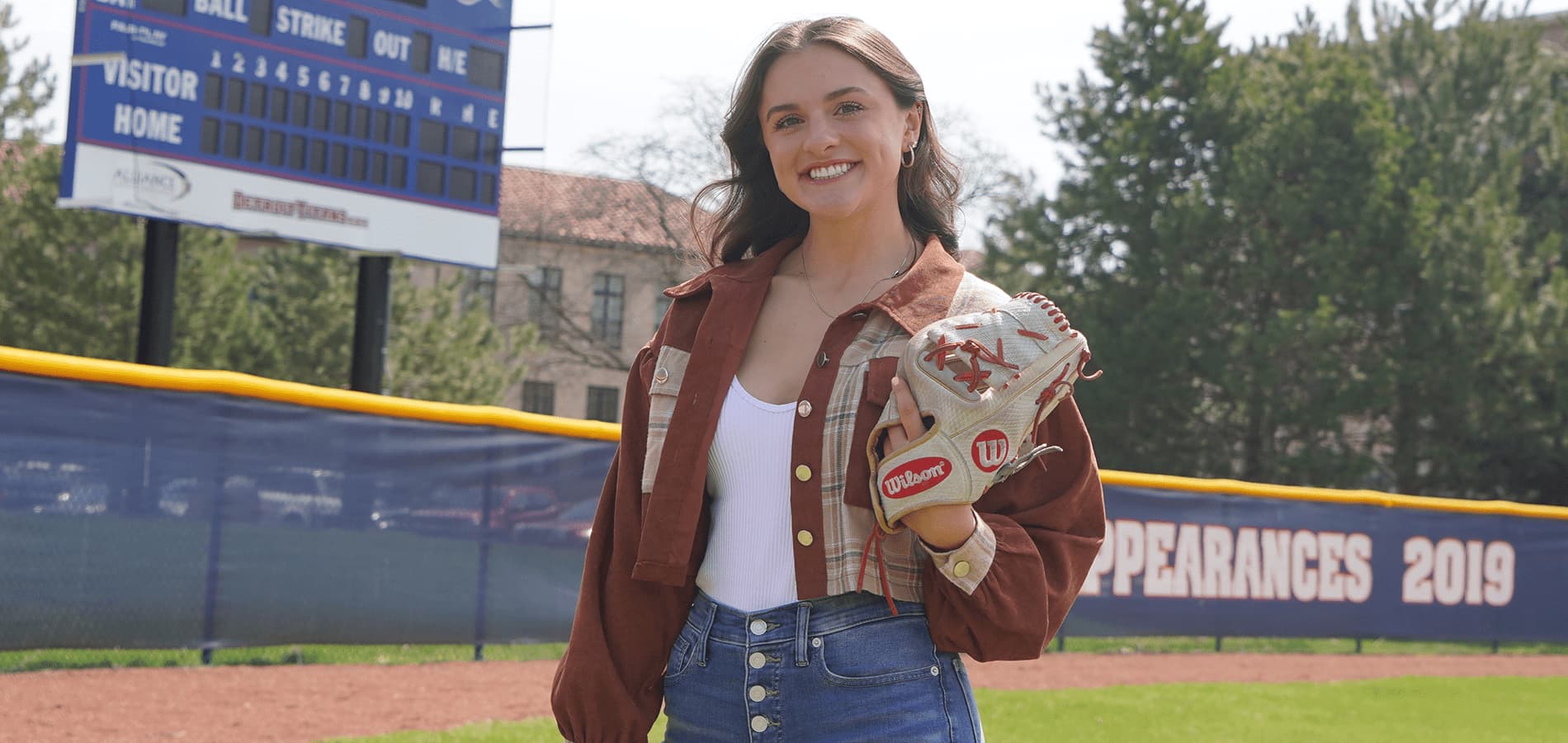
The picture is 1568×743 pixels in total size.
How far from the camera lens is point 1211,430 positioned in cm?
2930

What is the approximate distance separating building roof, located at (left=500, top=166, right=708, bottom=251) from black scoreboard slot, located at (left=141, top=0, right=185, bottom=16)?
72.8 ft

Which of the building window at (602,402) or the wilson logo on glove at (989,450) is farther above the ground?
the wilson logo on glove at (989,450)

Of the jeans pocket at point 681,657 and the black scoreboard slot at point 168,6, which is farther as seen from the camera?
the black scoreboard slot at point 168,6

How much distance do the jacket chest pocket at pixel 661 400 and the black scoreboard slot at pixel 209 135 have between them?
10.6 m

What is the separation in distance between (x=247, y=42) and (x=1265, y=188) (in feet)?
71.7

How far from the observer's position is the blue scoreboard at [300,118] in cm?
1113

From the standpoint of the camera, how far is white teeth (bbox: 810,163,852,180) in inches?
82.5

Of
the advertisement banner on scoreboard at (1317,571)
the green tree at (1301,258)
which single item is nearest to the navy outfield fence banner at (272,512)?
the advertisement banner on scoreboard at (1317,571)

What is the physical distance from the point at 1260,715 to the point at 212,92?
8.93m

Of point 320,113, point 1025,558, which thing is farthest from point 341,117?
point 1025,558

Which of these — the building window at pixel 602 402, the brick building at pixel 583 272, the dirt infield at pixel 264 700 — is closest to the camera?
the dirt infield at pixel 264 700

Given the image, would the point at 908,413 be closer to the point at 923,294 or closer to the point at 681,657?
the point at 923,294

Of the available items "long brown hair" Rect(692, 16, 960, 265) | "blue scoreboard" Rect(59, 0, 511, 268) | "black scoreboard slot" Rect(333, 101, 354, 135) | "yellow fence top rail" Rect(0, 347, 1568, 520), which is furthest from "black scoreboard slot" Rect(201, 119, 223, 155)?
"long brown hair" Rect(692, 16, 960, 265)

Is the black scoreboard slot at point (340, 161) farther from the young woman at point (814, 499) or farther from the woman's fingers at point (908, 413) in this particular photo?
the woman's fingers at point (908, 413)
